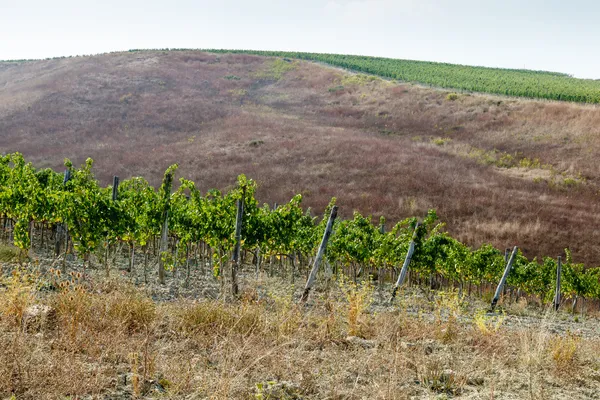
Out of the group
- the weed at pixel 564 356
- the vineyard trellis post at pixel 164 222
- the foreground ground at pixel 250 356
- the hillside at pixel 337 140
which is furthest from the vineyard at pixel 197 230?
the hillside at pixel 337 140

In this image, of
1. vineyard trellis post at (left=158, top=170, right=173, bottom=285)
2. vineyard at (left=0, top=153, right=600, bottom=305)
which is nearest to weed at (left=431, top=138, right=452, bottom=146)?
vineyard at (left=0, top=153, right=600, bottom=305)

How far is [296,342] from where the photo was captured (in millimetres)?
6297

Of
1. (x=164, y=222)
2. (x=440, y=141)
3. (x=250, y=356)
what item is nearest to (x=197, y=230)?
(x=164, y=222)

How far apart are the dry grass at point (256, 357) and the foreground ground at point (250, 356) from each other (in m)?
0.02

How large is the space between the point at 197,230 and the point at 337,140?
2984 cm

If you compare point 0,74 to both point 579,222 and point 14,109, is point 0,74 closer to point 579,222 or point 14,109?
point 14,109

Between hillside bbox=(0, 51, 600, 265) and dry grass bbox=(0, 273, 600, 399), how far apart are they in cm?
1956

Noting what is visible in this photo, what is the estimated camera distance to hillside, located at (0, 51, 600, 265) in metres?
29.2

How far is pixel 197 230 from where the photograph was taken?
44.8 ft

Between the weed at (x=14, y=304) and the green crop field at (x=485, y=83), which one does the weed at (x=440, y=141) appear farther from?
the weed at (x=14, y=304)

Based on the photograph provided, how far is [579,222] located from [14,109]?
56.1m

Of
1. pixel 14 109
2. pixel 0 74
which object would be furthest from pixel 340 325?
pixel 0 74

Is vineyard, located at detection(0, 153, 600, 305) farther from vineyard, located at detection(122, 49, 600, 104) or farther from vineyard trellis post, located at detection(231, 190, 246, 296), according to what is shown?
vineyard, located at detection(122, 49, 600, 104)

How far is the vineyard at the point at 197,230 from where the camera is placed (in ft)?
39.3
